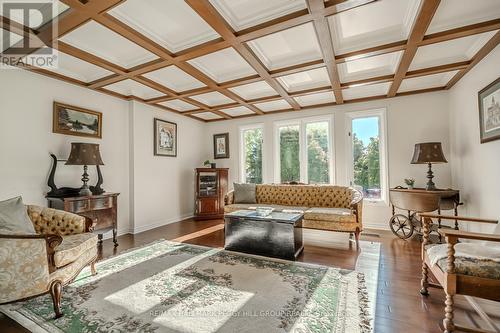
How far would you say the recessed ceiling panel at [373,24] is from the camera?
205 centimetres

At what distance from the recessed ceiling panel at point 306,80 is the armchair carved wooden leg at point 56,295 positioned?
3.45 meters

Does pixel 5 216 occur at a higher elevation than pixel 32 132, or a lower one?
lower

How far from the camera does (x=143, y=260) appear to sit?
286cm

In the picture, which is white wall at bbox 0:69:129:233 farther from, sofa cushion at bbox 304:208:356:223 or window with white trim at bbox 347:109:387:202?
window with white trim at bbox 347:109:387:202

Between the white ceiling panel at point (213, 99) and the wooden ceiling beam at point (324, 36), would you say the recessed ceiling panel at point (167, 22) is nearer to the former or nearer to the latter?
the wooden ceiling beam at point (324, 36)

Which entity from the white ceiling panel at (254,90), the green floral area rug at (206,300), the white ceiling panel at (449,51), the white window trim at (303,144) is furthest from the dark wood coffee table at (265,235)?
the white ceiling panel at (449,51)

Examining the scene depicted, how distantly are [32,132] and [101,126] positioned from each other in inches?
37.6

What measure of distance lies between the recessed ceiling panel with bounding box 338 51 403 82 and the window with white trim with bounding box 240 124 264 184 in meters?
2.53

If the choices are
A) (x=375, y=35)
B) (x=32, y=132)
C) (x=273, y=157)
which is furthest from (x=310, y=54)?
(x=32, y=132)

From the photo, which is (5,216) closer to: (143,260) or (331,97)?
(143,260)

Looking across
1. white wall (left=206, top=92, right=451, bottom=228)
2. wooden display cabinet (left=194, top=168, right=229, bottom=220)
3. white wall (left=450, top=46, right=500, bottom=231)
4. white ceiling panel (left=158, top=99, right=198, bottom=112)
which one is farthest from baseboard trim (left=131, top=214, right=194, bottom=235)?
white wall (left=450, top=46, right=500, bottom=231)

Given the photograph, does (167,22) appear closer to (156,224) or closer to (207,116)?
(207,116)

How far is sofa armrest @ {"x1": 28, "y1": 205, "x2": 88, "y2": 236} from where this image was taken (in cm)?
236

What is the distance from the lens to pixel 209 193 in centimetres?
550
